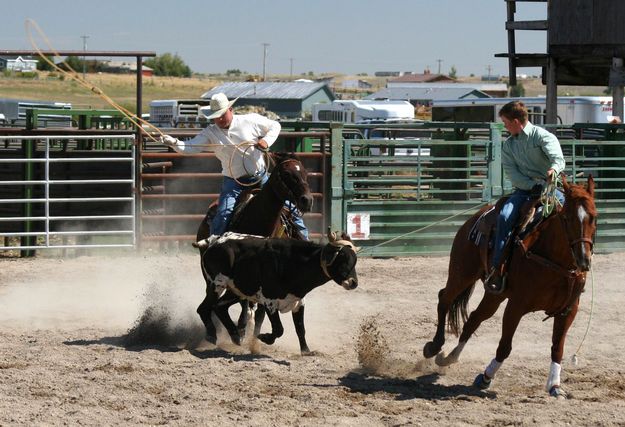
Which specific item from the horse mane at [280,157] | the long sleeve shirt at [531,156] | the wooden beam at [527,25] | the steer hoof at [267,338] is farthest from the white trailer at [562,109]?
the long sleeve shirt at [531,156]

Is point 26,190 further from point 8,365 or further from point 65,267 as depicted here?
point 8,365

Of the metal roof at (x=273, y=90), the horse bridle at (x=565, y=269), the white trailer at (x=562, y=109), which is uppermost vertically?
the metal roof at (x=273, y=90)

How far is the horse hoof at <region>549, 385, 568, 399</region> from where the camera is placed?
6695mm

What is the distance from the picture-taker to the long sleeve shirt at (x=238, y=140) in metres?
8.27

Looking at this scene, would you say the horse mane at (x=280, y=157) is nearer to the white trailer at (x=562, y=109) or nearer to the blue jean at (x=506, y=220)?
the blue jean at (x=506, y=220)

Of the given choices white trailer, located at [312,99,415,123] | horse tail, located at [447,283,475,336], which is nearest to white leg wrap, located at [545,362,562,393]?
horse tail, located at [447,283,475,336]

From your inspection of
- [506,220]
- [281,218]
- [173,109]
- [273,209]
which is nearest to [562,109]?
[173,109]

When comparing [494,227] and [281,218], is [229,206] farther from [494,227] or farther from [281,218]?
[494,227]

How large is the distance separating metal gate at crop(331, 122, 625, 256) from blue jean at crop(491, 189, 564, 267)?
6.23 meters

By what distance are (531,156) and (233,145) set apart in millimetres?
2328

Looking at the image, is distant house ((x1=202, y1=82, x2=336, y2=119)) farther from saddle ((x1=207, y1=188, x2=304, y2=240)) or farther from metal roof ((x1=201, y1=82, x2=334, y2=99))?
saddle ((x1=207, y1=188, x2=304, y2=240))

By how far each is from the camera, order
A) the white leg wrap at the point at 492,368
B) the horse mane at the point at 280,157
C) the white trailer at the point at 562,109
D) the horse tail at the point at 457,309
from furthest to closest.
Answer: the white trailer at the point at 562,109
the horse mane at the point at 280,157
the horse tail at the point at 457,309
the white leg wrap at the point at 492,368

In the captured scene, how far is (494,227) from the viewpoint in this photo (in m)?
7.21

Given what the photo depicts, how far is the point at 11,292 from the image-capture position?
35.5 ft
